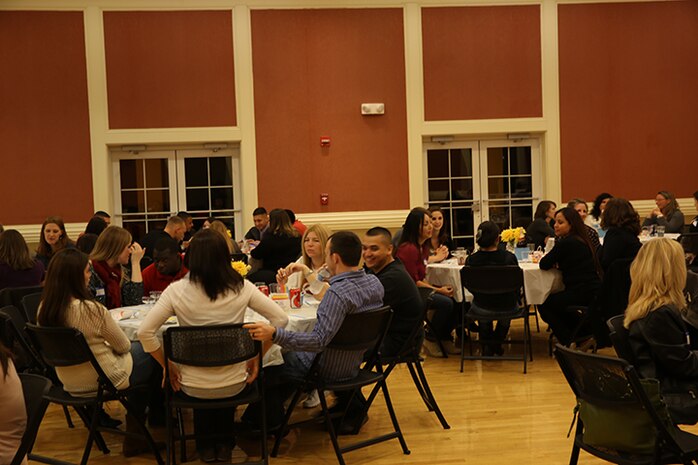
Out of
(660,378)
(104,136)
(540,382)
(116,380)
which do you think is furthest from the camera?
(104,136)

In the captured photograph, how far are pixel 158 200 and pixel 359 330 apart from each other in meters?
8.18

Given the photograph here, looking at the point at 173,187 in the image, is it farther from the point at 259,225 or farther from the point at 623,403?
the point at 623,403

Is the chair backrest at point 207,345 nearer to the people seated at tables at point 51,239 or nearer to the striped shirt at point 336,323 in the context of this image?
the striped shirt at point 336,323

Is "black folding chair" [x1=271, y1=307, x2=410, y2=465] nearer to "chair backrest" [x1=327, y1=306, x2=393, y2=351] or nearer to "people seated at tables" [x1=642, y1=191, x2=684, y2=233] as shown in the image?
"chair backrest" [x1=327, y1=306, x2=393, y2=351]

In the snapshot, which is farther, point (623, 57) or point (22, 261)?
point (623, 57)

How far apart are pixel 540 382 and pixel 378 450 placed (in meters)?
1.95

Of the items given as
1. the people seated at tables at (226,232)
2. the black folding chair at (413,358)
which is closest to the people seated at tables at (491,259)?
the black folding chair at (413,358)

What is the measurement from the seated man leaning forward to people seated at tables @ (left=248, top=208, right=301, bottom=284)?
370 centimetres

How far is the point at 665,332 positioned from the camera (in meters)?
3.57

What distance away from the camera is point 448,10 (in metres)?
11.8

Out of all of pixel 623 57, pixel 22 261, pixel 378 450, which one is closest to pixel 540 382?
pixel 378 450

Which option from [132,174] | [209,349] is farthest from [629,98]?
[209,349]

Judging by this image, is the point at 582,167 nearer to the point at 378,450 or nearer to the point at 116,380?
the point at 378,450

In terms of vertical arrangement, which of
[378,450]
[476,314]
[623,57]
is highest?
[623,57]
